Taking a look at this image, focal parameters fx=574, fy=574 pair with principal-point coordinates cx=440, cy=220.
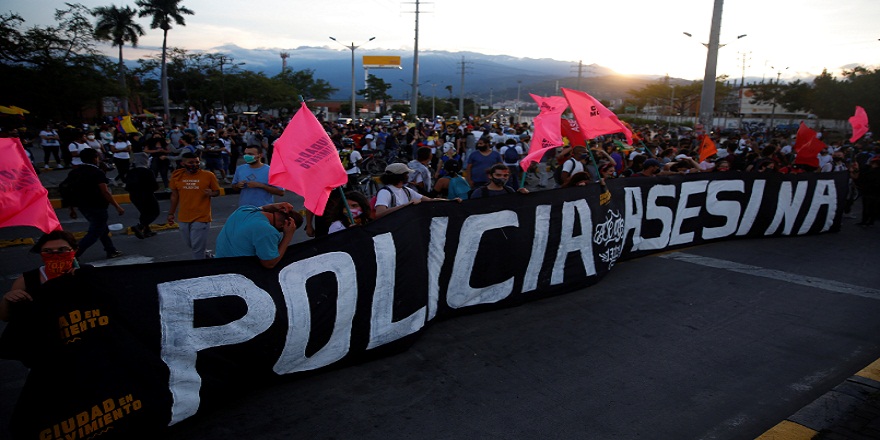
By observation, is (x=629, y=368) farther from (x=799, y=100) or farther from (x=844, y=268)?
(x=799, y=100)

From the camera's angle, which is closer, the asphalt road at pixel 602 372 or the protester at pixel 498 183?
the asphalt road at pixel 602 372

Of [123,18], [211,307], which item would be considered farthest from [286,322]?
[123,18]

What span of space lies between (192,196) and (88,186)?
7.03 ft

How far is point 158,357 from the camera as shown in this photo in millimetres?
3770

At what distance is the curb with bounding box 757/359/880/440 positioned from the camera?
4.02 m

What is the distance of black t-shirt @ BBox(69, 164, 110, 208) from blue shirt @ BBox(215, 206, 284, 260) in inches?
177

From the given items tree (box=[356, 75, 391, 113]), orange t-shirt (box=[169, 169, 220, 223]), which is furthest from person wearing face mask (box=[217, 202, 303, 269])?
tree (box=[356, 75, 391, 113])

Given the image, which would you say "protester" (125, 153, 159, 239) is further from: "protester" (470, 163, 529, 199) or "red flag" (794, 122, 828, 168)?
"red flag" (794, 122, 828, 168)

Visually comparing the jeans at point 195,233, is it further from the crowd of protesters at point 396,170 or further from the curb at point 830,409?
the curb at point 830,409

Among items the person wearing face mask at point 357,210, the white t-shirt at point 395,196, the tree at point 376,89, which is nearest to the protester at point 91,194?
the person wearing face mask at point 357,210

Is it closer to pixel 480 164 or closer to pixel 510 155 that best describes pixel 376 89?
pixel 510 155

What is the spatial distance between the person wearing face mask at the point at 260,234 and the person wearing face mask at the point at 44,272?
3.51 feet

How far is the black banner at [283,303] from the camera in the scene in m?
3.45

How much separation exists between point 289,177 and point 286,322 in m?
1.14
